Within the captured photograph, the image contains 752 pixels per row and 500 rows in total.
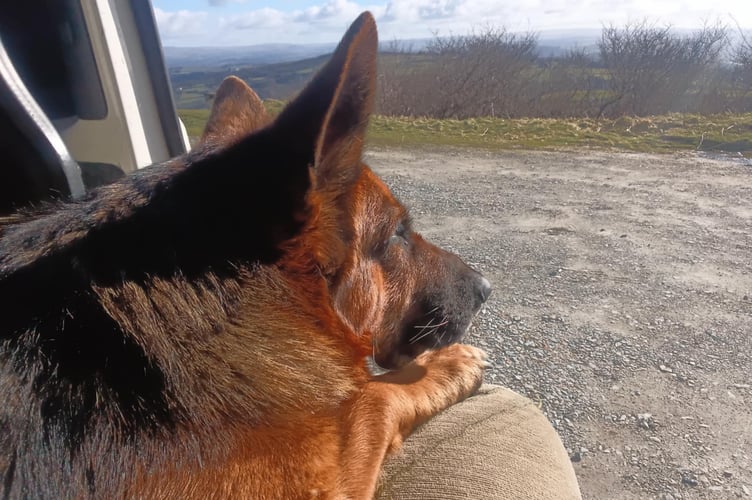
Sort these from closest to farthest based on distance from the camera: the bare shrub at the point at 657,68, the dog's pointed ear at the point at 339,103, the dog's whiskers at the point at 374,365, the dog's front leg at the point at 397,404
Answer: the dog's pointed ear at the point at 339,103
the dog's front leg at the point at 397,404
the dog's whiskers at the point at 374,365
the bare shrub at the point at 657,68

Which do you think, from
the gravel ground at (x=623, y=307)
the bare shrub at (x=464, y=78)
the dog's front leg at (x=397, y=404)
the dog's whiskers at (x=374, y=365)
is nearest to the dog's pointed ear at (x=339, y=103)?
the dog's whiskers at (x=374, y=365)

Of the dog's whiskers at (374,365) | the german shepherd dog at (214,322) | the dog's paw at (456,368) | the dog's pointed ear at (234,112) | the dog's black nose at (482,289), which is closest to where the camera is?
the german shepherd dog at (214,322)

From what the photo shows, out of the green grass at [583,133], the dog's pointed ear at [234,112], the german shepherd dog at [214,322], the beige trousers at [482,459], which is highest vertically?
the dog's pointed ear at [234,112]

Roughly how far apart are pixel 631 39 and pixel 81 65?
26.2 meters

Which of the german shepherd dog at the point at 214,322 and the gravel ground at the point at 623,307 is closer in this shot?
the german shepherd dog at the point at 214,322

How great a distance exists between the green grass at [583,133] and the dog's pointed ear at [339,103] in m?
12.8

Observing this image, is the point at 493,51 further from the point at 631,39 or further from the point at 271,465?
the point at 271,465

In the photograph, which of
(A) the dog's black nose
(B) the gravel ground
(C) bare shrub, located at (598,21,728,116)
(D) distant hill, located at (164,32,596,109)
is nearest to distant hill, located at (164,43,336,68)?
(D) distant hill, located at (164,32,596,109)

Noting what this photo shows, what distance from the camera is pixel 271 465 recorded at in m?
1.62

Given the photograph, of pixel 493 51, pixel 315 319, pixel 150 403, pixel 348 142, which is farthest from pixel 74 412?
pixel 493 51

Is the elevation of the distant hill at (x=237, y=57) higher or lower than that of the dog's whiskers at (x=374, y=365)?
higher

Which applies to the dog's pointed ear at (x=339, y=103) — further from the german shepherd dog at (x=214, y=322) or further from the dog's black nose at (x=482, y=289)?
the dog's black nose at (x=482, y=289)

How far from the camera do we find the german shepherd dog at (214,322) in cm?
131

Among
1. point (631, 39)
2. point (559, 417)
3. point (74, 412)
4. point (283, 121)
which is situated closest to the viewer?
point (74, 412)
